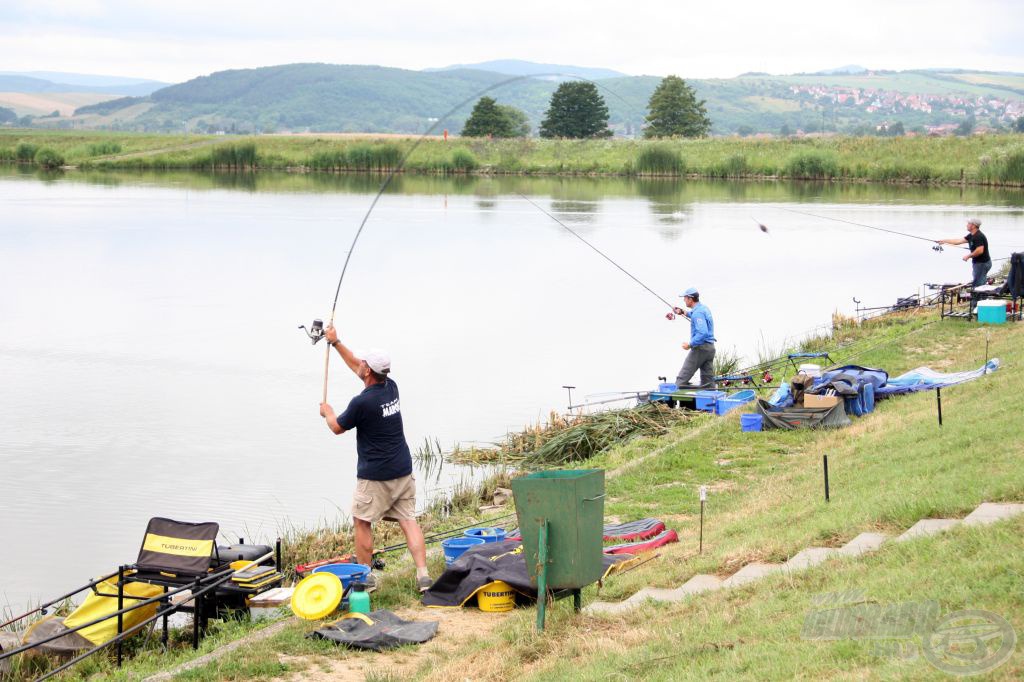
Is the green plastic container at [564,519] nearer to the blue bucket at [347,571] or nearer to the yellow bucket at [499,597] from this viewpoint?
the yellow bucket at [499,597]

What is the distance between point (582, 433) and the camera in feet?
44.1

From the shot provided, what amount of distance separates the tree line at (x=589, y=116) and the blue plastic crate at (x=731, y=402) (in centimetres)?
7514

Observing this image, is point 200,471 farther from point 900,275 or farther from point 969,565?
point 900,275

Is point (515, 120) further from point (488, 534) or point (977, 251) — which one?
point (488, 534)

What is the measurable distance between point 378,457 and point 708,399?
6.81 meters

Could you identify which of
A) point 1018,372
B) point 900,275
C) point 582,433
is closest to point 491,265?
point 900,275

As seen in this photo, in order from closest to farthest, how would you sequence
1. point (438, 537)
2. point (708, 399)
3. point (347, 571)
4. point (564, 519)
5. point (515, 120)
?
point (564, 519)
point (347, 571)
point (438, 537)
point (708, 399)
point (515, 120)

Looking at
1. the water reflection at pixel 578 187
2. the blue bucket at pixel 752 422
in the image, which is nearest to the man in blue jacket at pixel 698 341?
the blue bucket at pixel 752 422

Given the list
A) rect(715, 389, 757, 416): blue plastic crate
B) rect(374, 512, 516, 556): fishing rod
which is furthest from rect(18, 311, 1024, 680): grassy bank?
rect(715, 389, 757, 416): blue plastic crate

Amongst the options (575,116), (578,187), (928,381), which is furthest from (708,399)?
(575,116)

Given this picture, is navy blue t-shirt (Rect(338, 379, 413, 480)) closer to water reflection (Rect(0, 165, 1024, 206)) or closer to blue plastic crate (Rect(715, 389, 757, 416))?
blue plastic crate (Rect(715, 389, 757, 416))

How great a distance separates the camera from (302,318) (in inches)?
923

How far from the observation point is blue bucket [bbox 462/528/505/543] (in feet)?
28.5

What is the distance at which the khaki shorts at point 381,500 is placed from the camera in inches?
316
